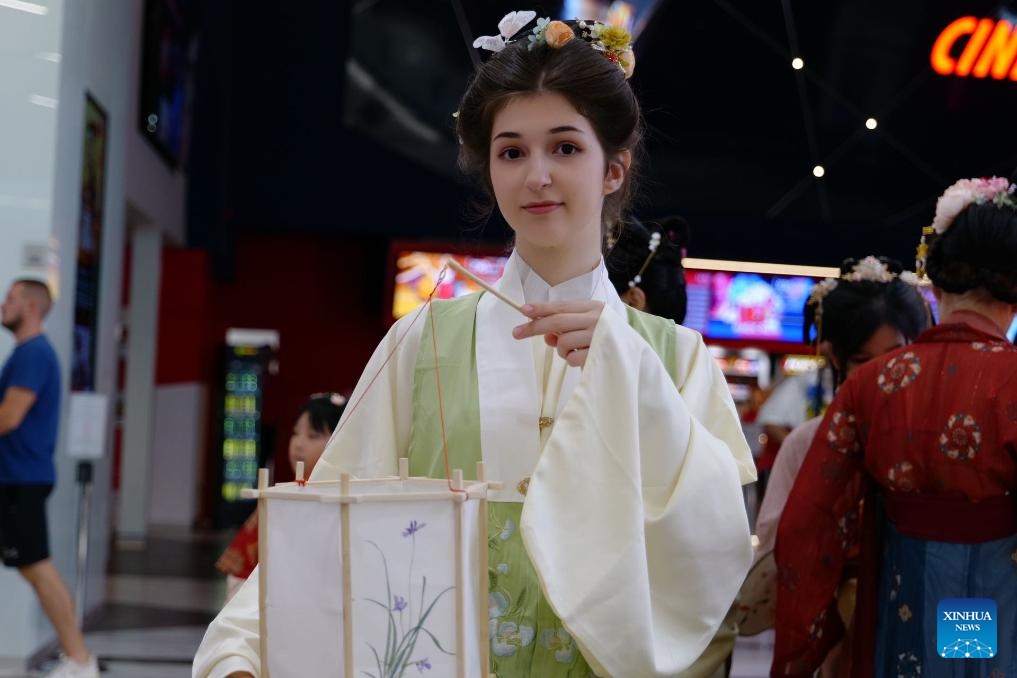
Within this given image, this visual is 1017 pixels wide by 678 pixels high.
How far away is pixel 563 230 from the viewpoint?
62.4 inches

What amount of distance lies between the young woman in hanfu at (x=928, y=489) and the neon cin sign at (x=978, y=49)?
5777mm

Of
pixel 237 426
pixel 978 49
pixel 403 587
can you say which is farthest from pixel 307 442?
pixel 237 426

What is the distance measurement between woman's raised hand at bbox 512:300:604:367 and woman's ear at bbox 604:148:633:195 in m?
0.30

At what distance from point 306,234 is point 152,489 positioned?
107 inches

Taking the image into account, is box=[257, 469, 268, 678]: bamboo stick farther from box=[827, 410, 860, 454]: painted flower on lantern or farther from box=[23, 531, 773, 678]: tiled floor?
box=[23, 531, 773, 678]: tiled floor

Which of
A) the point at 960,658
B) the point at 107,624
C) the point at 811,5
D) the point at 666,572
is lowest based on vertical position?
the point at 107,624

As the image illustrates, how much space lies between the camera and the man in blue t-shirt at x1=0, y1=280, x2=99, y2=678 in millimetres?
4855

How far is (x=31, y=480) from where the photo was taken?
495cm

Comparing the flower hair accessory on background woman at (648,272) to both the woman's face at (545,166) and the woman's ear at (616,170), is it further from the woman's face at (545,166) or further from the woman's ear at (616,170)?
the woman's face at (545,166)

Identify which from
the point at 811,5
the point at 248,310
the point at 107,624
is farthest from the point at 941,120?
the point at 248,310

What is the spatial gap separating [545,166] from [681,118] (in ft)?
25.0

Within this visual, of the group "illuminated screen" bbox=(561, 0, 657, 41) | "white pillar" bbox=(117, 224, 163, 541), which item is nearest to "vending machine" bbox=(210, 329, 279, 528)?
"white pillar" bbox=(117, 224, 163, 541)

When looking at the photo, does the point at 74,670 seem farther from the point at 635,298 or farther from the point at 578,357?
the point at 578,357

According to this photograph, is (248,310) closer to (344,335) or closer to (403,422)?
(344,335)
